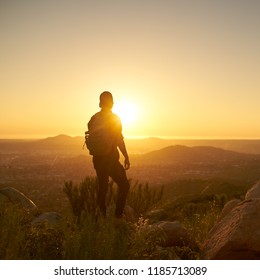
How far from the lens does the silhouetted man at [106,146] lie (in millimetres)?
5688

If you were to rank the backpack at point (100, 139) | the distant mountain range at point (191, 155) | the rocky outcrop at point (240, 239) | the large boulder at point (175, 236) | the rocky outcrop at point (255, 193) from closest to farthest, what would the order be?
the rocky outcrop at point (240, 239), the backpack at point (100, 139), the large boulder at point (175, 236), the rocky outcrop at point (255, 193), the distant mountain range at point (191, 155)

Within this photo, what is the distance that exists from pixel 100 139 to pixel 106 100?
60cm

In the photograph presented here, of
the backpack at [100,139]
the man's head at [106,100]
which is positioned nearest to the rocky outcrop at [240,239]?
the backpack at [100,139]

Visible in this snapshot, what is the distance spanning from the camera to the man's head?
5.89 metres

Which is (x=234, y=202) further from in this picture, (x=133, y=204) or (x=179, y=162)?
(x=179, y=162)

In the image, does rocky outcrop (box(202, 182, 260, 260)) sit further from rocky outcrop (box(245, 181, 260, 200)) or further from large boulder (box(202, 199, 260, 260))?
rocky outcrop (box(245, 181, 260, 200))

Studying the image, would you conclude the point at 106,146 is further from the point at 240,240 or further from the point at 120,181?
the point at 240,240

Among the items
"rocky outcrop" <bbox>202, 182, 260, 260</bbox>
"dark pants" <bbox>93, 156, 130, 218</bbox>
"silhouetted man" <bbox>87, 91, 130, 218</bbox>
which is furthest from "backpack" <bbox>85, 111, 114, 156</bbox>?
"rocky outcrop" <bbox>202, 182, 260, 260</bbox>

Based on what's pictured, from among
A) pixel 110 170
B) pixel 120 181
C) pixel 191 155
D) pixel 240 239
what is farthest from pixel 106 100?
pixel 191 155

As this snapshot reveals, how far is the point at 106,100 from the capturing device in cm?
590

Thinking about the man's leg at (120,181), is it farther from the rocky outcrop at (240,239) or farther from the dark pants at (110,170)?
the rocky outcrop at (240,239)

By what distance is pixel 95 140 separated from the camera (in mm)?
5688
